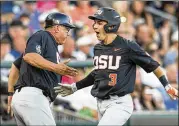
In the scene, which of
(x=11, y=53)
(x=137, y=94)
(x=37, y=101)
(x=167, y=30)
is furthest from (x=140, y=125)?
(x=167, y=30)

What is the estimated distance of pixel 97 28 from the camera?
805 centimetres

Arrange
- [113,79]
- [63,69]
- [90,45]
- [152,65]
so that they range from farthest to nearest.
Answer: [90,45] → [152,65] → [113,79] → [63,69]

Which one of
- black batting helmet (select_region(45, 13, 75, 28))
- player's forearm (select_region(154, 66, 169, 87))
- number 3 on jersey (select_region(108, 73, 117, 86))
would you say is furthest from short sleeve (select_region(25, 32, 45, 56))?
player's forearm (select_region(154, 66, 169, 87))

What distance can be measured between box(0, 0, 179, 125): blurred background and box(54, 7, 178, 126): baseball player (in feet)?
2.18

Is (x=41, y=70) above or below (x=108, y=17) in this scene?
below

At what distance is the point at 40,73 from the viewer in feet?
24.7

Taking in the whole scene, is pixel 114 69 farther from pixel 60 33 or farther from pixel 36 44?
pixel 36 44

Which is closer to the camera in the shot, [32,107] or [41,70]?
[32,107]

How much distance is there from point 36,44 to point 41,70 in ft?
1.02

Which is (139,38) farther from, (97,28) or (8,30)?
(97,28)

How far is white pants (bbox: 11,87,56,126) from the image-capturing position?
7.25 meters

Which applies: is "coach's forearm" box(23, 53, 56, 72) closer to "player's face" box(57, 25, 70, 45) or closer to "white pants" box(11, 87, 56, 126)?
"white pants" box(11, 87, 56, 126)

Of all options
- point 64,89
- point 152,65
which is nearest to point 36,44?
point 64,89

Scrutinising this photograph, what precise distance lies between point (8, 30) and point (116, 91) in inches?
191
